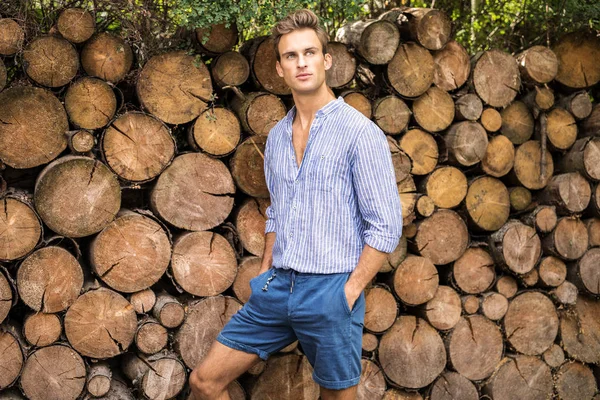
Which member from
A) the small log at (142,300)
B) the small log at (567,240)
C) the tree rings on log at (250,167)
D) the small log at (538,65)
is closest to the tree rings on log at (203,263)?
the small log at (142,300)

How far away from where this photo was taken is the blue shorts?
8.86 feet

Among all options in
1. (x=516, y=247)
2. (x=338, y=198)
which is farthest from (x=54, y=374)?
(x=516, y=247)

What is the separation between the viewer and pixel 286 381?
357 centimetres

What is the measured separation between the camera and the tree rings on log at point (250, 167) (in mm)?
3436

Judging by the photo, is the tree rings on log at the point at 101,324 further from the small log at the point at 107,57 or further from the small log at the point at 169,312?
the small log at the point at 107,57

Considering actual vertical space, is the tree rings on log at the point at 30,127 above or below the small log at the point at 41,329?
above

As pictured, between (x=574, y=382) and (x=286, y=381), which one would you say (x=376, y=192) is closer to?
(x=286, y=381)

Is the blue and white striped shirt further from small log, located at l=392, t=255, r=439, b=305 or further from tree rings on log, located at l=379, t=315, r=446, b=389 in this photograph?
tree rings on log, located at l=379, t=315, r=446, b=389

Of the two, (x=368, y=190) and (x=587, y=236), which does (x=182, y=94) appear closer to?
(x=368, y=190)

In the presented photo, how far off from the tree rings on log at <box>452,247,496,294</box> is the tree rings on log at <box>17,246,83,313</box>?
6.87 feet

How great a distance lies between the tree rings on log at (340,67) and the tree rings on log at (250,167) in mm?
507

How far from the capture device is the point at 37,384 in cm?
313

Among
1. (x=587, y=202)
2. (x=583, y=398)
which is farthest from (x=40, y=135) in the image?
(x=583, y=398)

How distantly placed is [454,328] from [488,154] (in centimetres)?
103
